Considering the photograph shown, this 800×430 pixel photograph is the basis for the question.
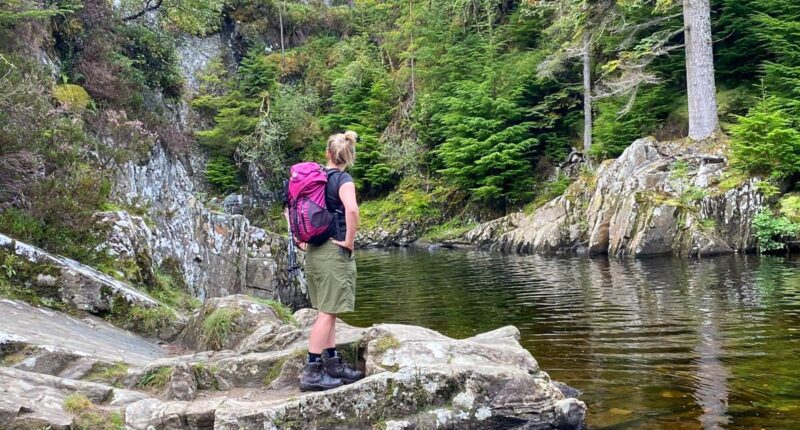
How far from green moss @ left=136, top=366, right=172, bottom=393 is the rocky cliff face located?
50.4ft

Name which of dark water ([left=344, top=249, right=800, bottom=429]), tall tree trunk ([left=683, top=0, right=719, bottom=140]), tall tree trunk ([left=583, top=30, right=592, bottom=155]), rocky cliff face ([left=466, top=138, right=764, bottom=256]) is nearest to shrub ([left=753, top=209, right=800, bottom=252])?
rocky cliff face ([left=466, top=138, right=764, bottom=256])

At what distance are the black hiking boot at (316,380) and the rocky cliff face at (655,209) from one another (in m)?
14.7

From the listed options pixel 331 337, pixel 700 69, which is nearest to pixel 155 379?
pixel 331 337

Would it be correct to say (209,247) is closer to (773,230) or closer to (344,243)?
(344,243)

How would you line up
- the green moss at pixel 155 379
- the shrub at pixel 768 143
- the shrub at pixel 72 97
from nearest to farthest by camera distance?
the green moss at pixel 155 379, the shrub at pixel 72 97, the shrub at pixel 768 143

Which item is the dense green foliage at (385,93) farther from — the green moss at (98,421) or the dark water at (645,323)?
the dark water at (645,323)

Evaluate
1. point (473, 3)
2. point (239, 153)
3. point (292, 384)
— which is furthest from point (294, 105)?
point (292, 384)

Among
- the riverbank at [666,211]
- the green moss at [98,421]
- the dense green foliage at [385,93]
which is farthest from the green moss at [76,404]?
the riverbank at [666,211]

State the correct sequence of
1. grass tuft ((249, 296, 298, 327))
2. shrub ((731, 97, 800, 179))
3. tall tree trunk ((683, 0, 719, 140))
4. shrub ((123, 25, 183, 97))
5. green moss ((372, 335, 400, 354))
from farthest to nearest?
tall tree trunk ((683, 0, 719, 140))
shrub ((731, 97, 800, 179))
shrub ((123, 25, 183, 97))
grass tuft ((249, 296, 298, 327))
green moss ((372, 335, 400, 354))

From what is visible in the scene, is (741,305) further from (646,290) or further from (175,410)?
(175,410)

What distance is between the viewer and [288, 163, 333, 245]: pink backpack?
185 inches

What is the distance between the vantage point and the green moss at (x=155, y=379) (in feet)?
15.8

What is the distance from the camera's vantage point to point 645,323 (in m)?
8.61

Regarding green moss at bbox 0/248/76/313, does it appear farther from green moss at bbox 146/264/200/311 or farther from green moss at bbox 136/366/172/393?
green moss at bbox 136/366/172/393
